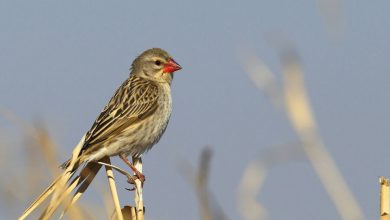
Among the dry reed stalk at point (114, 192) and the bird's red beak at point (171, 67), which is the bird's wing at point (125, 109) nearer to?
the bird's red beak at point (171, 67)

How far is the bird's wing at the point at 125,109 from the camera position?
5910 mm

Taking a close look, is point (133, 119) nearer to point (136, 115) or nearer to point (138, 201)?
point (136, 115)

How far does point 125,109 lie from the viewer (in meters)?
6.21

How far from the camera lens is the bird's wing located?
591 cm

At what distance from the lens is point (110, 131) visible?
234 inches

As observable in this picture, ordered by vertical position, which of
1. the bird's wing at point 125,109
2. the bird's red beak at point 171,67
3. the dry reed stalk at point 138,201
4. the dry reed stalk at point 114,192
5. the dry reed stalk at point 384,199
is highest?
the bird's red beak at point 171,67

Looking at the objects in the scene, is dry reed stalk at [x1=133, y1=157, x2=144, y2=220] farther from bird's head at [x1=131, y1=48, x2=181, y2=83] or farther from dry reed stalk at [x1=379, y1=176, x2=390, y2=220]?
bird's head at [x1=131, y1=48, x2=181, y2=83]

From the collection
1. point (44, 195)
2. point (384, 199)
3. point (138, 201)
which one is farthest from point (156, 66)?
point (384, 199)

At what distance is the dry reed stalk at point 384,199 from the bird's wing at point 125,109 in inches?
133

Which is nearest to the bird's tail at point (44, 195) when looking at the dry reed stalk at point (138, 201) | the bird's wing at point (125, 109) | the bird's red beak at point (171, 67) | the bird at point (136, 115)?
the dry reed stalk at point (138, 201)

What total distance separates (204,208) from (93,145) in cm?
340

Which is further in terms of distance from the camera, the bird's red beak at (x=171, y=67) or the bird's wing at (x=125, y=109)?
the bird's red beak at (x=171, y=67)

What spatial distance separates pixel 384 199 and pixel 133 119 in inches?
148

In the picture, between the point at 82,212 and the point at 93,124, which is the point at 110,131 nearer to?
the point at 93,124
